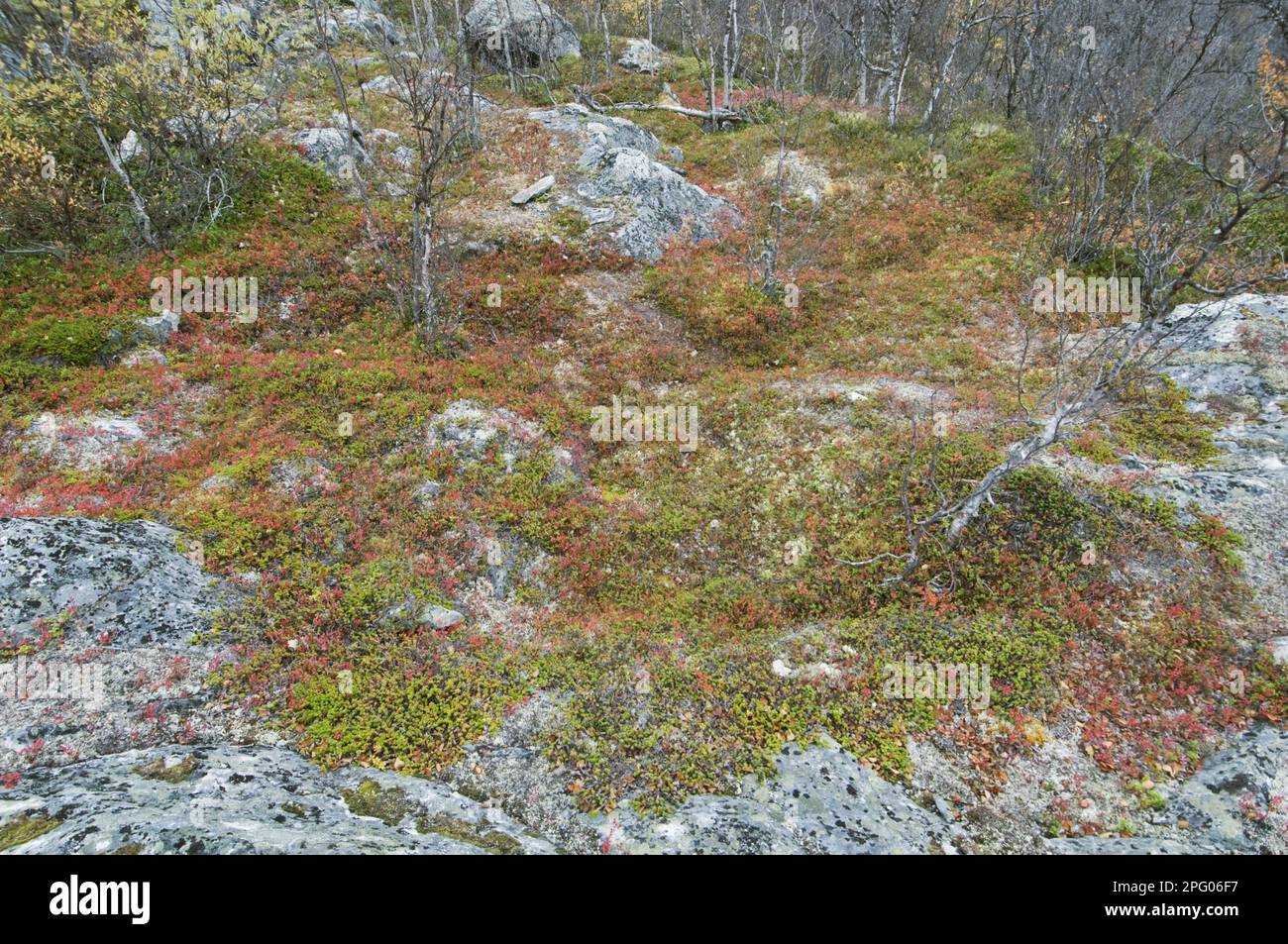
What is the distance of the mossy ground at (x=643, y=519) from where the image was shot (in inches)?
303

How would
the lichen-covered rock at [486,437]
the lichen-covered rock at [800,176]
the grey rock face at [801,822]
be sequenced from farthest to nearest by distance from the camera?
the lichen-covered rock at [800,176] < the lichen-covered rock at [486,437] < the grey rock face at [801,822]

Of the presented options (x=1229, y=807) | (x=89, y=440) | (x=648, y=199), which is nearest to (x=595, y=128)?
(x=648, y=199)

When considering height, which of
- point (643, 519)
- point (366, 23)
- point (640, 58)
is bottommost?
point (643, 519)

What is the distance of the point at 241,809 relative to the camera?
5.64 m

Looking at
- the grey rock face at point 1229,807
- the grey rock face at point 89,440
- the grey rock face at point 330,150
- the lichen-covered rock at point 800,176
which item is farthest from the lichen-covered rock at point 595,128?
the grey rock face at point 1229,807

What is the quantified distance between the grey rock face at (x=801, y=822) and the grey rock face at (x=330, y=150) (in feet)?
79.8

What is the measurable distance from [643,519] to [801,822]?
6.07m

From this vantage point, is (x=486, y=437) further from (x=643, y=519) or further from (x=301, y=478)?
(x=643, y=519)

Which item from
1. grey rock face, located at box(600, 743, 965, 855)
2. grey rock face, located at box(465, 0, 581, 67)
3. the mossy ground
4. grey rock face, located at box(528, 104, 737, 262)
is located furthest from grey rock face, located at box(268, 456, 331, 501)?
grey rock face, located at box(465, 0, 581, 67)

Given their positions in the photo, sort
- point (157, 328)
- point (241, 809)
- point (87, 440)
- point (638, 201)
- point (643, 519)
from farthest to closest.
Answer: point (638, 201), point (157, 328), point (87, 440), point (643, 519), point (241, 809)

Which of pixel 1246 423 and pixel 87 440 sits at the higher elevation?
pixel 1246 423

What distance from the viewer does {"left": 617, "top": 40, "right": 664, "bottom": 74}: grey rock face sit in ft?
123

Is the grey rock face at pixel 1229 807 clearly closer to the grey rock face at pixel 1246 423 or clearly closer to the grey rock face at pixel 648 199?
the grey rock face at pixel 1246 423

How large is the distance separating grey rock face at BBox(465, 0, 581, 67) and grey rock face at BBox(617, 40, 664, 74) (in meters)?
4.14
